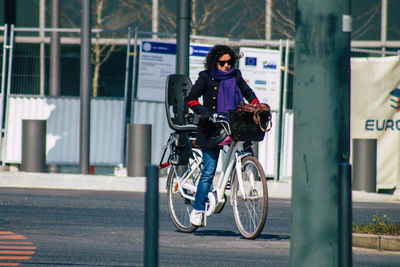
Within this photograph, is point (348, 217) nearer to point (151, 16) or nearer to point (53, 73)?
point (53, 73)

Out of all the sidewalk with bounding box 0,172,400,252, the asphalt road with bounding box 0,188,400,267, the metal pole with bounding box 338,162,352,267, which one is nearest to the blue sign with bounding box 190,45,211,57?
the sidewalk with bounding box 0,172,400,252

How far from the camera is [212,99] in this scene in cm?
774

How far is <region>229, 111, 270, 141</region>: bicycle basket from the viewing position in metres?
7.31

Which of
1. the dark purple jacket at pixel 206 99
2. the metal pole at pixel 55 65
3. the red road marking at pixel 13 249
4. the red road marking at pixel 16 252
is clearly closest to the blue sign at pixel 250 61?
the metal pole at pixel 55 65

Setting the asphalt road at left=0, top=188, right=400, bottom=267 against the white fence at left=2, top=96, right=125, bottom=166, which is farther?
the white fence at left=2, top=96, right=125, bottom=166

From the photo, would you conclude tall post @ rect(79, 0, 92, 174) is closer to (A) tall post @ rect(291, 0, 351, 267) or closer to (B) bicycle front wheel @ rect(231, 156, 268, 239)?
(B) bicycle front wheel @ rect(231, 156, 268, 239)

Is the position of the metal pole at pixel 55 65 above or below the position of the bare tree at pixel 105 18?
below

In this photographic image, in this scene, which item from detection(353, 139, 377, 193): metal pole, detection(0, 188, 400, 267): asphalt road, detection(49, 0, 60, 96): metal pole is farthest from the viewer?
detection(49, 0, 60, 96): metal pole

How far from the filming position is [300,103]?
4.41 m

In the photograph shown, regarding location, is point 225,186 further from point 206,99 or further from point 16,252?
point 16,252

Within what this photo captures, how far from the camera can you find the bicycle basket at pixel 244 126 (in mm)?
7307

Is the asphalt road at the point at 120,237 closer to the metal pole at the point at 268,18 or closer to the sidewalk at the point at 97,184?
the sidewalk at the point at 97,184

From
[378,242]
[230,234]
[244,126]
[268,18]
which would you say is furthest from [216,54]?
[268,18]

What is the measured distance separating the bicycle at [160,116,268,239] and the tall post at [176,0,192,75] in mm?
4542
